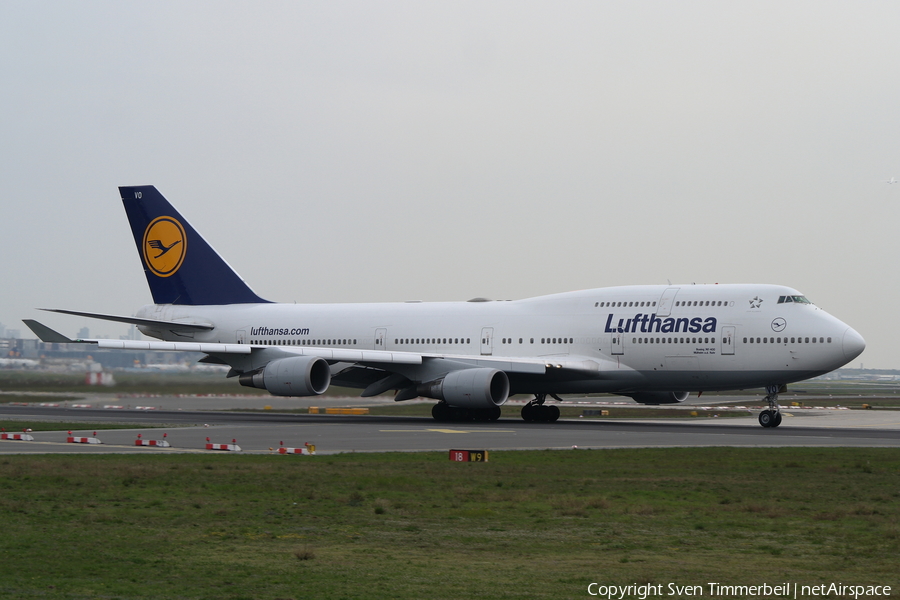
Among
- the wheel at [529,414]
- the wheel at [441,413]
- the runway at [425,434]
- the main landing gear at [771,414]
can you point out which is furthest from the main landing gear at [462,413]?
the main landing gear at [771,414]

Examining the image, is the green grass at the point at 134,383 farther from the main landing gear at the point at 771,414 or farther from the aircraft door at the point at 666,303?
the main landing gear at the point at 771,414

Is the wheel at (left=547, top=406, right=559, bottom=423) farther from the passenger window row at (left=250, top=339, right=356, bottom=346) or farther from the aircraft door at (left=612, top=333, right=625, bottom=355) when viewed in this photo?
the passenger window row at (left=250, top=339, right=356, bottom=346)

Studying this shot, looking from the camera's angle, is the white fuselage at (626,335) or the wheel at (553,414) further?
the wheel at (553,414)

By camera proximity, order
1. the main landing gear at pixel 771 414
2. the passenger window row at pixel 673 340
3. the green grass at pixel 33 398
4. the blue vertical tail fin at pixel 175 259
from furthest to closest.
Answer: the blue vertical tail fin at pixel 175 259
the green grass at pixel 33 398
the passenger window row at pixel 673 340
the main landing gear at pixel 771 414

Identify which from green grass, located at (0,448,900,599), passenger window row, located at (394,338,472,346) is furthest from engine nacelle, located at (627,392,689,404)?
green grass, located at (0,448,900,599)

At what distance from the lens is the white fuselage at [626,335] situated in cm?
3600

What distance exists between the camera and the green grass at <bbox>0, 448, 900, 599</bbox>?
10.5 metres

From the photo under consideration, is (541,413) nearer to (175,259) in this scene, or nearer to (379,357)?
(379,357)

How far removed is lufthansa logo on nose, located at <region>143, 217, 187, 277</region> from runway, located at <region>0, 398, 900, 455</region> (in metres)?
8.89

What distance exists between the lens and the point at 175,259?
49.7m

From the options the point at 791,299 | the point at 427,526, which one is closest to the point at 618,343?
the point at 791,299

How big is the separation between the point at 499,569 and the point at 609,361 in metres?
28.2

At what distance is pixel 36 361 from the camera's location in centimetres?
4672

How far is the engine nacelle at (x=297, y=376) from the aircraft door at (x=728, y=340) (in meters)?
13.7
